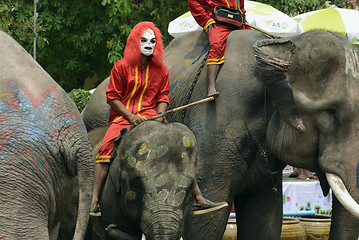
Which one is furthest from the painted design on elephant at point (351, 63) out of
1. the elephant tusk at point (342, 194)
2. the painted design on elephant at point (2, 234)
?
the painted design on elephant at point (2, 234)

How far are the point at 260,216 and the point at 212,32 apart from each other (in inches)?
66.7

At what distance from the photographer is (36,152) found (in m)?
3.78

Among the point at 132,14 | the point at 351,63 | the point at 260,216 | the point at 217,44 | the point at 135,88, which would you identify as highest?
the point at 217,44

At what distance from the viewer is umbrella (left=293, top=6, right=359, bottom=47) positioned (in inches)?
461

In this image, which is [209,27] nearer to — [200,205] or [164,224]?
[200,205]

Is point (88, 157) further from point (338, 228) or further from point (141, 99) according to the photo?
point (338, 228)

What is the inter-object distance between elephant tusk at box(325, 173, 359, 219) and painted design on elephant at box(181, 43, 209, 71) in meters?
1.63

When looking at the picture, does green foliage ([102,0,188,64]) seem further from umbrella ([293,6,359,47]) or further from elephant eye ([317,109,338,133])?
elephant eye ([317,109,338,133])

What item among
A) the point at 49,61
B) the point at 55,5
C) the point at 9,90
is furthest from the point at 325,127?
the point at 49,61

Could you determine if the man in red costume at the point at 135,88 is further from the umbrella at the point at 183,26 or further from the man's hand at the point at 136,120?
the umbrella at the point at 183,26

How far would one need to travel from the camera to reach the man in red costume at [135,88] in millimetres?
5755

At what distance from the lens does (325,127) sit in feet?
19.5

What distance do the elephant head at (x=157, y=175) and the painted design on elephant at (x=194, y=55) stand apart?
5.12 ft

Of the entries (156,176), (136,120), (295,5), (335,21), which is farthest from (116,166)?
(295,5)
